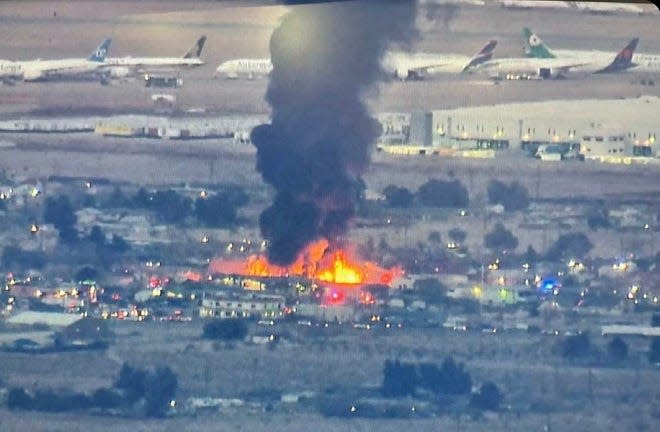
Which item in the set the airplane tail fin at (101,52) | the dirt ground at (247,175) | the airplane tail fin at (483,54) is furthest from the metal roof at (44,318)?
the airplane tail fin at (483,54)

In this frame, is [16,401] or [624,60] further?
[624,60]

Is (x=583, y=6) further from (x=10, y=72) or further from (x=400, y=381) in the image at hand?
(x=10, y=72)

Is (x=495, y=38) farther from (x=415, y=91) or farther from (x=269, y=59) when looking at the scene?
(x=269, y=59)

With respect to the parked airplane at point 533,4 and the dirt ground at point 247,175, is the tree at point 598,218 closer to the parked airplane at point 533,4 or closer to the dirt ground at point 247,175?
the dirt ground at point 247,175

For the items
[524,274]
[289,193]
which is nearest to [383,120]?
[289,193]

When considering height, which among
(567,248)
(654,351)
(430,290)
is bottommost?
(654,351)

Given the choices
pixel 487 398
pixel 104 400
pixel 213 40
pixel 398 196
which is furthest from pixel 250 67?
pixel 487 398

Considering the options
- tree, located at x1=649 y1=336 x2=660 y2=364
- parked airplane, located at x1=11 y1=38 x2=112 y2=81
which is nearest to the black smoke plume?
parked airplane, located at x1=11 y1=38 x2=112 y2=81
